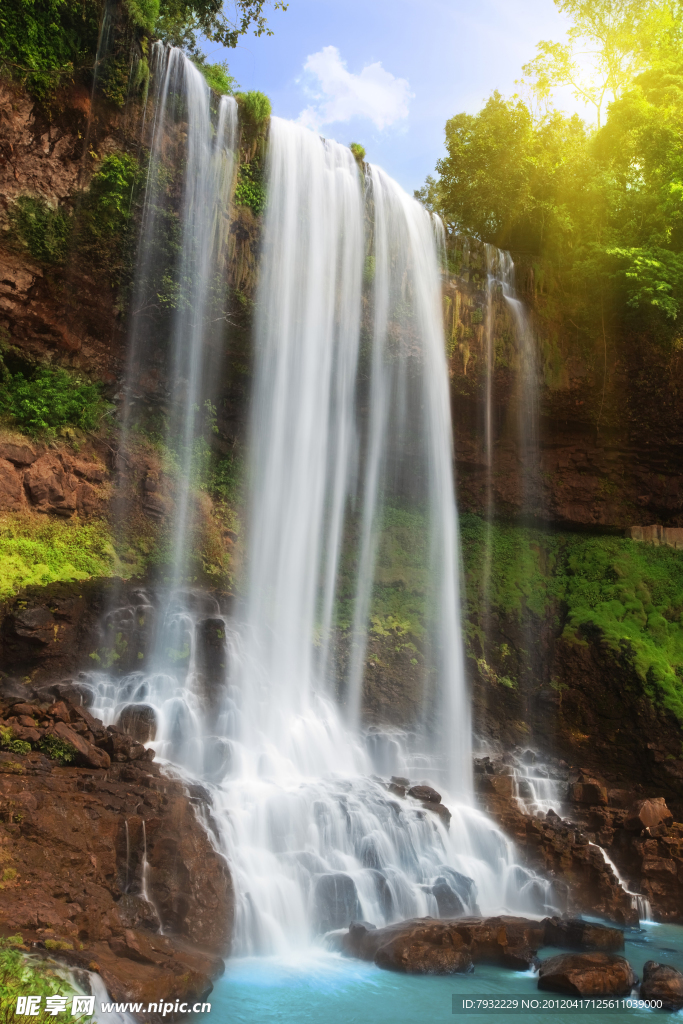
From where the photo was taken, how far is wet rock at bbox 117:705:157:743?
10.5m

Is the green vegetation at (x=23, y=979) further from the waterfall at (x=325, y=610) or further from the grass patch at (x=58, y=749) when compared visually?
the waterfall at (x=325, y=610)

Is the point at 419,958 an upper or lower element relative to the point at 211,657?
lower

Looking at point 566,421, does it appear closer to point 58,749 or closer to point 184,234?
point 184,234

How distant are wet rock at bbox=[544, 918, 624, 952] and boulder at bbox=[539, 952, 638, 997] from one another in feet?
2.91

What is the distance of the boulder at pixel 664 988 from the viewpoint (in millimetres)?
7668

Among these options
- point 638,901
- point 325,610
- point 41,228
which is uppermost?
point 41,228

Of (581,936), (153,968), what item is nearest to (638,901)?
(581,936)

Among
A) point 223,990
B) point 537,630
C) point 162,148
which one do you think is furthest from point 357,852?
point 162,148

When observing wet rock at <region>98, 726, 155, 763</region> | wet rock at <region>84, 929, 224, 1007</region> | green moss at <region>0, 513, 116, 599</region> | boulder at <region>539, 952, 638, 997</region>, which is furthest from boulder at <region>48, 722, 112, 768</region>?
boulder at <region>539, 952, 638, 997</region>

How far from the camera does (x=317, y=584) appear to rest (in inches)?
673

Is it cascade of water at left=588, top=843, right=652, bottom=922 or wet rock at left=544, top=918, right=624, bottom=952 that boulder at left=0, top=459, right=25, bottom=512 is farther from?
cascade of water at left=588, top=843, right=652, bottom=922

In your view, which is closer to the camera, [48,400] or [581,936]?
[581,936]

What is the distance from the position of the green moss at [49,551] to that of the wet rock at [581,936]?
9.54m

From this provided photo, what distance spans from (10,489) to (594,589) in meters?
13.8
